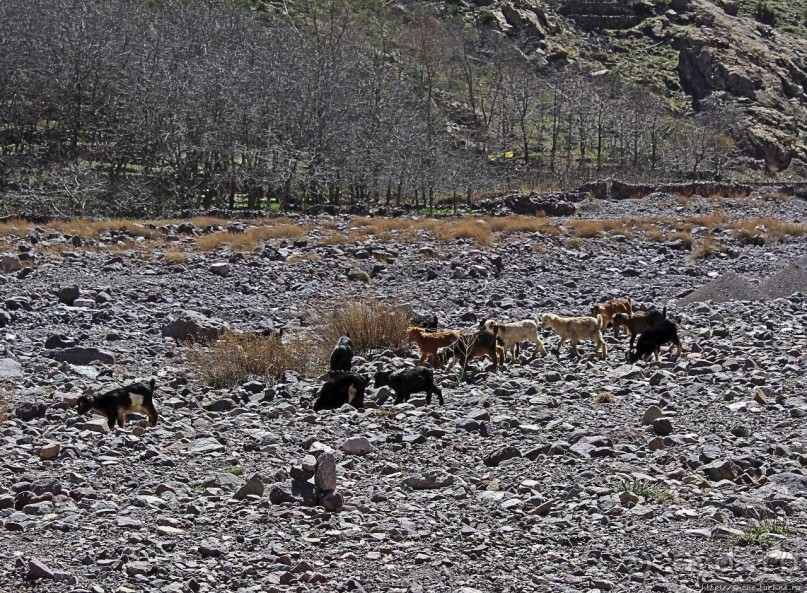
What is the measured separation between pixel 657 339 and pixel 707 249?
1653cm

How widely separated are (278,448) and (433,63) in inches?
3237

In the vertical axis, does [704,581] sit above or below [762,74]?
below

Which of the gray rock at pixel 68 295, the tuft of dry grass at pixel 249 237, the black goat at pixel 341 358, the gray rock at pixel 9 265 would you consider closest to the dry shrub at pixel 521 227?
the tuft of dry grass at pixel 249 237

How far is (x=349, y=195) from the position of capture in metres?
56.4

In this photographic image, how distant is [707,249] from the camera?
27.0 m

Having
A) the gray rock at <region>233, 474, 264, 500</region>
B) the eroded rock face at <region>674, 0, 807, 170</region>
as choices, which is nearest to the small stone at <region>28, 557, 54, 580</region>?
the gray rock at <region>233, 474, 264, 500</region>

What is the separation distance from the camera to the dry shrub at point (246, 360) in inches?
445

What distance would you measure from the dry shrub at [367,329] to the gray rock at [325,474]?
600 cm

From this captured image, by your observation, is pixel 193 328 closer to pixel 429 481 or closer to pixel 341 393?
pixel 341 393

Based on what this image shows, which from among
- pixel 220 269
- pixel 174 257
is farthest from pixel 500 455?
pixel 174 257

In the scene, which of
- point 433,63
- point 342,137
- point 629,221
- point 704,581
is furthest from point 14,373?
point 433,63

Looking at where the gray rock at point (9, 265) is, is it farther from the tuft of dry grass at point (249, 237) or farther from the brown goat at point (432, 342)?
the brown goat at point (432, 342)

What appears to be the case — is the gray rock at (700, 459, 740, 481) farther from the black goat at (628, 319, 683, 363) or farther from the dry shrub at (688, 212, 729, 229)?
the dry shrub at (688, 212, 729, 229)

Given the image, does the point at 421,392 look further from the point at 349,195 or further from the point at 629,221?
the point at 349,195
